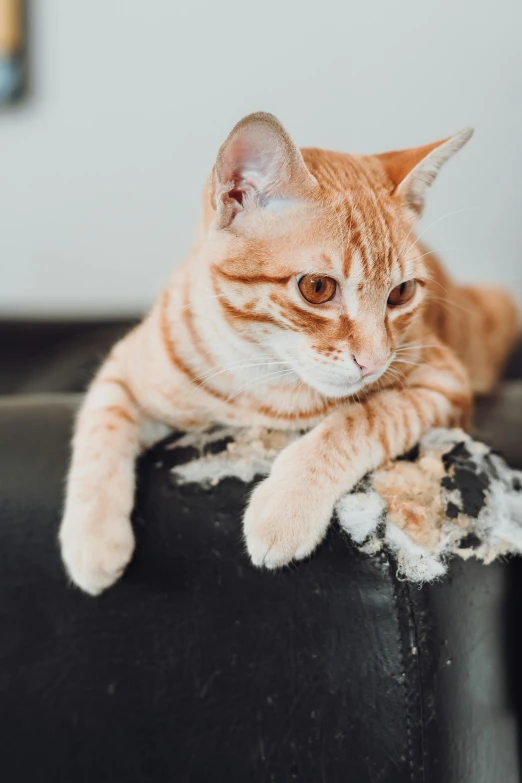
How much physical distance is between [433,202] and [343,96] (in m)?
0.35

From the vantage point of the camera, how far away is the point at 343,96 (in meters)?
1.69

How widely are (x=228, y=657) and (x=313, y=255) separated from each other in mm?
467

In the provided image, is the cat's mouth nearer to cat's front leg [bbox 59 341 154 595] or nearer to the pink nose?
the pink nose

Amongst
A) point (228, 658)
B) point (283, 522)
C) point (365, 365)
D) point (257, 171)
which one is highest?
point (257, 171)

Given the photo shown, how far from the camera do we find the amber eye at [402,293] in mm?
898

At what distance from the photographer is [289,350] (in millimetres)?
863

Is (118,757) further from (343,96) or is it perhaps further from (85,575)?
(343,96)

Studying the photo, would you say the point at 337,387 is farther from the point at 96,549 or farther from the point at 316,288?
the point at 96,549

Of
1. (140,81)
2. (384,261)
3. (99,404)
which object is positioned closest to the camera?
(384,261)

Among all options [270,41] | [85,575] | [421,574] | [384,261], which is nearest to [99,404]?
[85,575]

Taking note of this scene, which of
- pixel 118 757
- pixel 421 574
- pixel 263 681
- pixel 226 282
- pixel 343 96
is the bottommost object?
pixel 118 757

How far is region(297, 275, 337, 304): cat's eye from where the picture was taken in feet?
2.69

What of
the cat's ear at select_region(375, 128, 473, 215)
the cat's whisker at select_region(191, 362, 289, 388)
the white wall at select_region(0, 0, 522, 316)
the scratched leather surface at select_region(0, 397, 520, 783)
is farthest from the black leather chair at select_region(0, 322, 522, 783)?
the white wall at select_region(0, 0, 522, 316)

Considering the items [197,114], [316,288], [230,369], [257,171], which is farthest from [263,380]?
[197,114]
